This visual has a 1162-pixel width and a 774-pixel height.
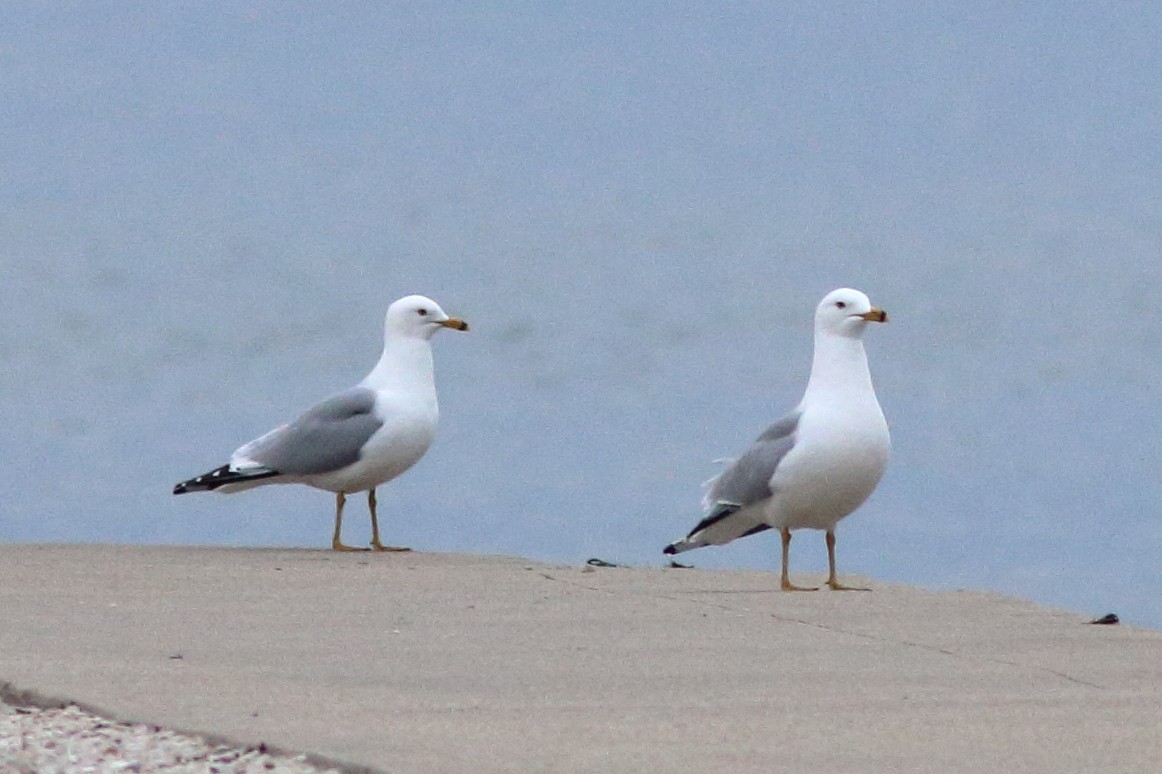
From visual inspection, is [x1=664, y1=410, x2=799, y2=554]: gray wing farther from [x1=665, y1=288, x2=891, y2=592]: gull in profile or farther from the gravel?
the gravel

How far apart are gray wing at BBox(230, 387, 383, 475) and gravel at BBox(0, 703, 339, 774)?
549 cm

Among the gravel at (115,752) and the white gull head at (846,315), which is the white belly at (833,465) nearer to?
the white gull head at (846,315)

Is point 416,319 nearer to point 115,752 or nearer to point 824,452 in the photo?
point 824,452

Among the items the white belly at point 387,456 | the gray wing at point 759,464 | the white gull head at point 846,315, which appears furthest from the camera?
the white belly at point 387,456

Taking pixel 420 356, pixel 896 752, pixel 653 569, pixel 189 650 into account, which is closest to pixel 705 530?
pixel 653 569

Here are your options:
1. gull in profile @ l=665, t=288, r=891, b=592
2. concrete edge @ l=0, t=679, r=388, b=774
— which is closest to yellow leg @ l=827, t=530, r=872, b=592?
gull in profile @ l=665, t=288, r=891, b=592

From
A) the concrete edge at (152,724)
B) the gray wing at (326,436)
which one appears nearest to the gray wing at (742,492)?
the gray wing at (326,436)

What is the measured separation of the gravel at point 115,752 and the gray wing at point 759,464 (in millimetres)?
3957

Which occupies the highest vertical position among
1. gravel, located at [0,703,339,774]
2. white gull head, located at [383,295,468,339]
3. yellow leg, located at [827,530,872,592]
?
white gull head, located at [383,295,468,339]

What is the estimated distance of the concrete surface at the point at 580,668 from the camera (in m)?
5.07

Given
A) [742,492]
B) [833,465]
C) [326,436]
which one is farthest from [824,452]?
[326,436]

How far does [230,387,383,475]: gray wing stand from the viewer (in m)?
10.7

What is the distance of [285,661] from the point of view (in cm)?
617

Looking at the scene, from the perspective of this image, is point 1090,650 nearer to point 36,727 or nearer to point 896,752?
point 896,752
